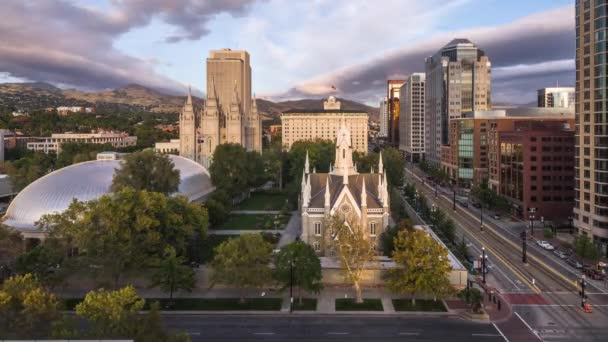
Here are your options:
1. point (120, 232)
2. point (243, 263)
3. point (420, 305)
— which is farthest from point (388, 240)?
point (120, 232)

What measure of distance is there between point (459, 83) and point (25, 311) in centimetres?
15869

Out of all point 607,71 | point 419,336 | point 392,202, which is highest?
point 607,71

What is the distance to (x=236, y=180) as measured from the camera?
104m

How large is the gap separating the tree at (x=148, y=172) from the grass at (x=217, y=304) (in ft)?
73.4

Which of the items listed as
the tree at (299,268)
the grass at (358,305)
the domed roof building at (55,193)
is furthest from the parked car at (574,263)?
the domed roof building at (55,193)

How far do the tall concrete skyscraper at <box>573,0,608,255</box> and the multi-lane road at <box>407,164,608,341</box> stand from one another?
8.48 m

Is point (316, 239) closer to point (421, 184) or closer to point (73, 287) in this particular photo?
point (73, 287)

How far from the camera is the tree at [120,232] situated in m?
45.7

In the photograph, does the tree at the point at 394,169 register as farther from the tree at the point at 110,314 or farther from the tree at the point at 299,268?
the tree at the point at 110,314

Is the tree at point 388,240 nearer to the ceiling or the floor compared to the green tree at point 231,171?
nearer to the floor

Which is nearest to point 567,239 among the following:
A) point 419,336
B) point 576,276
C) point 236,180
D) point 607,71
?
point 576,276

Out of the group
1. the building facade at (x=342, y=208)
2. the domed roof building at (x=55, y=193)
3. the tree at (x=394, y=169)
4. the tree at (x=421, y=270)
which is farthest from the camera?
the tree at (x=394, y=169)

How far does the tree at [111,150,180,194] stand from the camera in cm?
6631

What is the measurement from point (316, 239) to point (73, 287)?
1139 inches
